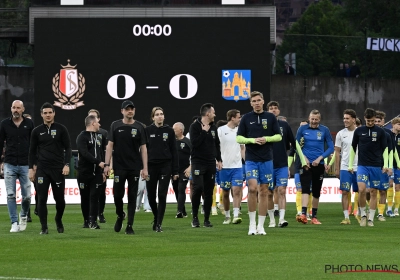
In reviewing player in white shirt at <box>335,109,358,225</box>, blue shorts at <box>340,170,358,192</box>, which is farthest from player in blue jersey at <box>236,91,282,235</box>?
blue shorts at <box>340,170,358,192</box>

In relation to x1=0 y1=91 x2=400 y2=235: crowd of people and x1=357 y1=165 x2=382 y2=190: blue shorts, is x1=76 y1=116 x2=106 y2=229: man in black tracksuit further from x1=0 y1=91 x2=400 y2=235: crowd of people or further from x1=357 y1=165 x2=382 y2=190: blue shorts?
x1=357 y1=165 x2=382 y2=190: blue shorts

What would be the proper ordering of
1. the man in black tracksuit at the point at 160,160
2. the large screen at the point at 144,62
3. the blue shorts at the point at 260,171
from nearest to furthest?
the blue shorts at the point at 260,171 → the man in black tracksuit at the point at 160,160 → the large screen at the point at 144,62

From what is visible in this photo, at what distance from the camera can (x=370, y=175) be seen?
2028 cm

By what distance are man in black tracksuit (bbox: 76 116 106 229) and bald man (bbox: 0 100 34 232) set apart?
4.13 ft

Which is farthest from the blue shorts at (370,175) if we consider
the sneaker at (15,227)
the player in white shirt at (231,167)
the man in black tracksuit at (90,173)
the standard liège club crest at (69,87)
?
the standard liège club crest at (69,87)

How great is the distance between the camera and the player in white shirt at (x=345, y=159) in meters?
21.4

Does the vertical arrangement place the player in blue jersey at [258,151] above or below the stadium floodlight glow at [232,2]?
below

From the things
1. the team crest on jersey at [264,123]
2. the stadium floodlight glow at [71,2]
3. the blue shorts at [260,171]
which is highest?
the stadium floodlight glow at [71,2]

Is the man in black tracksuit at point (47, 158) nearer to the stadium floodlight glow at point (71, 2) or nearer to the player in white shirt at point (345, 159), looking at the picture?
the player in white shirt at point (345, 159)

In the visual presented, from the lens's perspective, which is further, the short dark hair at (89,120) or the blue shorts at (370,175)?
the blue shorts at (370,175)

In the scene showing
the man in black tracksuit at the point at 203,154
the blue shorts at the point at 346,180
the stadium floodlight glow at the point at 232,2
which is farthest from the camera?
the stadium floodlight glow at the point at 232,2

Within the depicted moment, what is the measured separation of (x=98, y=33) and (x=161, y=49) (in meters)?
2.07

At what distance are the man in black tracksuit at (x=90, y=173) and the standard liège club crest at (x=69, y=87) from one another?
48.0 ft

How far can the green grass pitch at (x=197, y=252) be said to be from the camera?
11.9 meters
